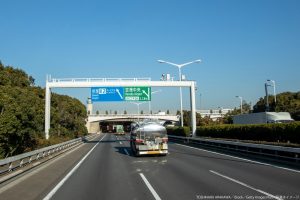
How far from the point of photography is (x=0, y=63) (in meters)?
46.5

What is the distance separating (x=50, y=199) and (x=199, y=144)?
29.2 m

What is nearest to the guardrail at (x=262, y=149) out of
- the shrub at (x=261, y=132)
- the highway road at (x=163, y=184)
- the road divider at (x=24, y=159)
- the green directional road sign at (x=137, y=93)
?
the highway road at (x=163, y=184)

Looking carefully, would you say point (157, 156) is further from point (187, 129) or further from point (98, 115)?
point (98, 115)

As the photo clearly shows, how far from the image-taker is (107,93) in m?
45.5

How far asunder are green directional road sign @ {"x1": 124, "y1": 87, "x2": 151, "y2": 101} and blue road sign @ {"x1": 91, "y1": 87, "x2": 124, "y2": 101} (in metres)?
0.64

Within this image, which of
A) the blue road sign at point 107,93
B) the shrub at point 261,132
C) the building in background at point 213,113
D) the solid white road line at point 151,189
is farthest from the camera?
the building in background at point 213,113

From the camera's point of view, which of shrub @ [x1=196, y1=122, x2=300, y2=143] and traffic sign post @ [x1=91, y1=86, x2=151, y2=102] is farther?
traffic sign post @ [x1=91, y1=86, x2=151, y2=102]

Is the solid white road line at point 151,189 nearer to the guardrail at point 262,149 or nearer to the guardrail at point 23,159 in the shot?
the guardrail at point 23,159

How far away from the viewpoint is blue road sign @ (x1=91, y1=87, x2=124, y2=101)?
148 feet

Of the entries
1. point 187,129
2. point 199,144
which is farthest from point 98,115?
point 199,144

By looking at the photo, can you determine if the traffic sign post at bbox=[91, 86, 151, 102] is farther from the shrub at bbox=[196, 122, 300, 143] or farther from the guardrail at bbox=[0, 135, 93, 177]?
the guardrail at bbox=[0, 135, 93, 177]

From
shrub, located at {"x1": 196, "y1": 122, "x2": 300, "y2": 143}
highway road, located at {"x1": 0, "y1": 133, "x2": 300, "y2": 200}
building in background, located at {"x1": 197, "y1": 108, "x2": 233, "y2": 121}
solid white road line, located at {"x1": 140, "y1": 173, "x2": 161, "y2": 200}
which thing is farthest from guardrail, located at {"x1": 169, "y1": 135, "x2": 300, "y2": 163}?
building in background, located at {"x1": 197, "y1": 108, "x2": 233, "y2": 121}

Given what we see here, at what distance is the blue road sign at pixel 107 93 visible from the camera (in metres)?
45.2

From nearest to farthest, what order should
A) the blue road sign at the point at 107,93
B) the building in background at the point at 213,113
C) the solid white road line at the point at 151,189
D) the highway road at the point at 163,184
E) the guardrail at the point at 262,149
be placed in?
the solid white road line at the point at 151,189 → the highway road at the point at 163,184 → the guardrail at the point at 262,149 → the blue road sign at the point at 107,93 → the building in background at the point at 213,113
